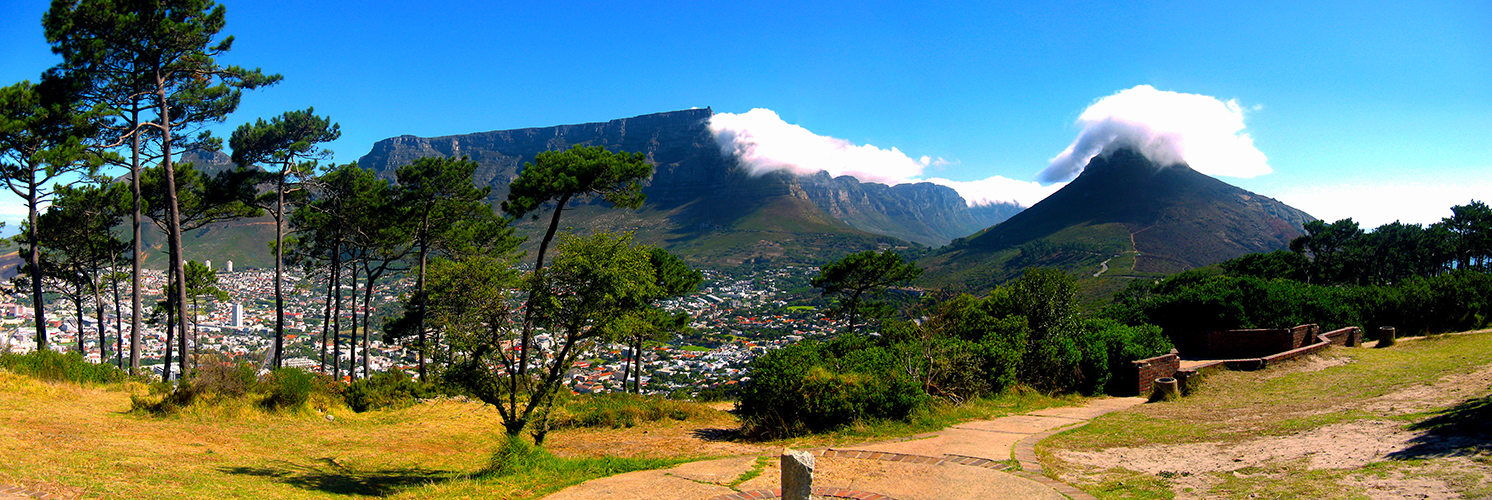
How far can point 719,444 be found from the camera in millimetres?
10422

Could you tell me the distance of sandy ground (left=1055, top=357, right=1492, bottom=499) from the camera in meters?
5.45

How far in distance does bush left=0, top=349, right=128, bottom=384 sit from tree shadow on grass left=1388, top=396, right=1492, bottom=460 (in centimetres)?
1928

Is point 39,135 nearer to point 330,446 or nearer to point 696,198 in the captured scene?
point 330,446

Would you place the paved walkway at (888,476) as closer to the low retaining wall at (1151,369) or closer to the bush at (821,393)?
the bush at (821,393)

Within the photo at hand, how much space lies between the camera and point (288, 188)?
2048 centimetres

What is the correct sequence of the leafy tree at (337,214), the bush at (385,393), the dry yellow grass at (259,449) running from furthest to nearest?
1. the leafy tree at (337,214)
2. the bush at (385,393)
3. the dry yellow grass at (259,449)

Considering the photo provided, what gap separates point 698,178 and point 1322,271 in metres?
137

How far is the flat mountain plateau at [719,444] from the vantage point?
19.6 feet

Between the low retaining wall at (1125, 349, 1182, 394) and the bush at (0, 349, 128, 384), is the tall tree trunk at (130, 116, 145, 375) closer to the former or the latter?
the bush at (0, 349, 128, 384)

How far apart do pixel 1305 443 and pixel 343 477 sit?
10.9m

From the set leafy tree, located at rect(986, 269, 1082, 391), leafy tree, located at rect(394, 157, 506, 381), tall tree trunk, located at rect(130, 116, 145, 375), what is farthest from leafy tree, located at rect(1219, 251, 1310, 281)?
tall tree trunk, located at rect(130, 116, 145, 375)

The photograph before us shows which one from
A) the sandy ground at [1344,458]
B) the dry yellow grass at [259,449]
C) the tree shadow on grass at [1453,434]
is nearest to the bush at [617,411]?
the dry yellow grass at [259,449]

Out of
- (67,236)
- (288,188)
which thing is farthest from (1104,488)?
(67,236)

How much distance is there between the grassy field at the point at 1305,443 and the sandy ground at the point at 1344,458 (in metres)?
0.01
